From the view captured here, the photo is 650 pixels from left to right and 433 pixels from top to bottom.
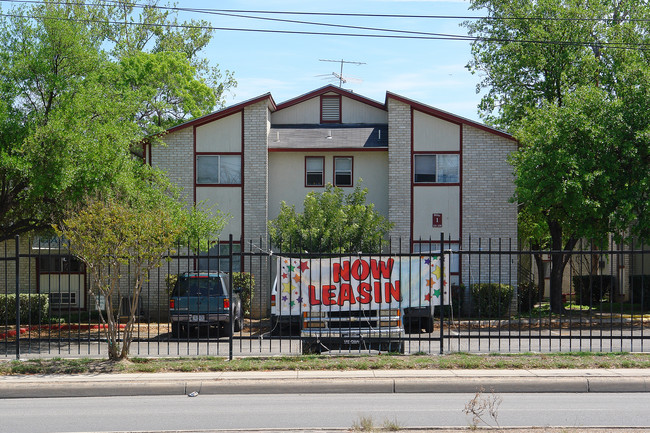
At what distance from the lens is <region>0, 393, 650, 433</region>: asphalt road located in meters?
8.61

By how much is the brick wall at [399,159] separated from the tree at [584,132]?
155 inches

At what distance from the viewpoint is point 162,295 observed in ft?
83.9

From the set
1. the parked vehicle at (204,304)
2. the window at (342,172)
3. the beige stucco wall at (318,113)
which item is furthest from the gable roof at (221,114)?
the parked vehicle at (204,304)

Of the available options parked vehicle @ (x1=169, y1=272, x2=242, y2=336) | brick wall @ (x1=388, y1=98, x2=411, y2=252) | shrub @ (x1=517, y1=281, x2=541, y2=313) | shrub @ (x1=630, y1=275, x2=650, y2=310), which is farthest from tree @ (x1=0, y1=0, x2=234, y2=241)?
shrub @ (x1=630, y1=275, x2=650, y2=310)

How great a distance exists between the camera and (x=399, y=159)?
26.4 metres

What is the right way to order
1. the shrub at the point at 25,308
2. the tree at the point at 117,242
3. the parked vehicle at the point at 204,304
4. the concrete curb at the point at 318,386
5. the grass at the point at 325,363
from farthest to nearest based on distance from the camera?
the shrub at the point at 25,308 < the parked vehicle at the point at 204,304 < the tree at the point at 117,242 < the grass at the point at 325,363 < the concrete curb at the point at 318,386

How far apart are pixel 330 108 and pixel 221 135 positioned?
5005 mm

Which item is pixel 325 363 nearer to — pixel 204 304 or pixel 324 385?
pixel 324 385

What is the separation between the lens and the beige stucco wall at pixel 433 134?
1041 inches

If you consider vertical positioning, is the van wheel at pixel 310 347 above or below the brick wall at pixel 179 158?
below

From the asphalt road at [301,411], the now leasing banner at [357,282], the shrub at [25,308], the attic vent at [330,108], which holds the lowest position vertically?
the shrub at [25,308]

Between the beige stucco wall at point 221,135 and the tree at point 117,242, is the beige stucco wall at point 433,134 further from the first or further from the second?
the tree at point 117,242

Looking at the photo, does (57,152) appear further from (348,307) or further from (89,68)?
(348,307)

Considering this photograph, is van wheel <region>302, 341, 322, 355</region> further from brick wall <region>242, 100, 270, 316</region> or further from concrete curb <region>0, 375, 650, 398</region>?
brick wall <region>242, 100, 270, 316</region>
